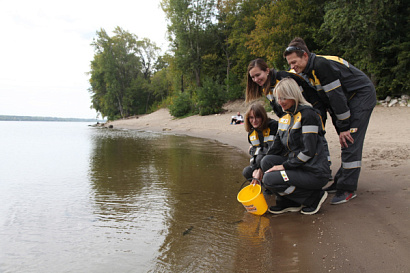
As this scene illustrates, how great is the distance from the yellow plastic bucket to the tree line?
1278 cm

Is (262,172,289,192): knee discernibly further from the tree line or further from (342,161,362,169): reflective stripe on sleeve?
the tree line

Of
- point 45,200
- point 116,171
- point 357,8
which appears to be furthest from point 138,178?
point 357,8

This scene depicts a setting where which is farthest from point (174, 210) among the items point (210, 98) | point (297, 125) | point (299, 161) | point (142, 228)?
point (210, 98)

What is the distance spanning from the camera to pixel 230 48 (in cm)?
2775

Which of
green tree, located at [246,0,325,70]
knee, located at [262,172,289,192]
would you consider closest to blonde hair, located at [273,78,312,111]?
knee, located at [262,172,289,192]

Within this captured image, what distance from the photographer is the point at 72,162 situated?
7406mm

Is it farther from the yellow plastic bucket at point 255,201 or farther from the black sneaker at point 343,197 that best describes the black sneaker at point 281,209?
the black sneaker at point 343,197

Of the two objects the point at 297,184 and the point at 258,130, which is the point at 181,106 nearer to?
the point at 258,130

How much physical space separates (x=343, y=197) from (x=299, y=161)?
66cm

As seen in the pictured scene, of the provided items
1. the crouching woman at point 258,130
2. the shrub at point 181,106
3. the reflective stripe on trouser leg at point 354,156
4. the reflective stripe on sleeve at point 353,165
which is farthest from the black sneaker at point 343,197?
the shrub at point 181,106

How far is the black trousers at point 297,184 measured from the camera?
114 inches

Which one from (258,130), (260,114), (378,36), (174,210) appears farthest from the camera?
(378,36)

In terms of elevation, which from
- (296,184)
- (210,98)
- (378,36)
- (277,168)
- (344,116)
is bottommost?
(296,184)

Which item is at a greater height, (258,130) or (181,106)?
(181,106)
